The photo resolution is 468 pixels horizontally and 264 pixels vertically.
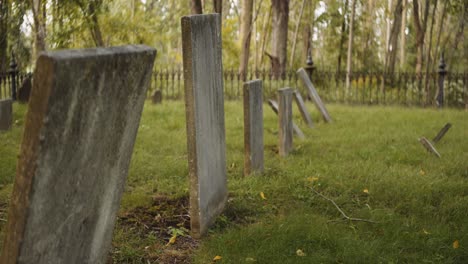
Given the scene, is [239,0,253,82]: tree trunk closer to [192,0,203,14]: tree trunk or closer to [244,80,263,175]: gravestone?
[192,0,203,14]: tree trunk

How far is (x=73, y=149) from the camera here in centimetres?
218

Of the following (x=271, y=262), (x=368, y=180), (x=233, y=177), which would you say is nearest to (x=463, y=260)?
Result: (x=271, y=262)

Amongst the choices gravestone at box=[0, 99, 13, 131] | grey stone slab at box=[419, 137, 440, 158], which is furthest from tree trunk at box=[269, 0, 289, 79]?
grey stone slab at box=[419, 137, 440, 158]

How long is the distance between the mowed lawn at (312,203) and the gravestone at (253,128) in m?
0.19

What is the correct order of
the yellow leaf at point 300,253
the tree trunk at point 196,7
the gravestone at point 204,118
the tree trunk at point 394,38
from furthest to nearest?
the tree trunk at point 394,38 < the tree trunk at point 196,7 < the gravestone at point 204,118 < the yellow leaf at point 300,253

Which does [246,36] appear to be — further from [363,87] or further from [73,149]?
[73,149]

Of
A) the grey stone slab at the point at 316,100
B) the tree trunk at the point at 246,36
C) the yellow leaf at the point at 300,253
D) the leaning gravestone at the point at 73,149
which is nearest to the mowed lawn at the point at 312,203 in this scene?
the yellow leaf at the point at 300,253

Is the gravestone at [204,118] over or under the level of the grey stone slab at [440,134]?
over

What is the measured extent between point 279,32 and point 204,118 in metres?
12.5

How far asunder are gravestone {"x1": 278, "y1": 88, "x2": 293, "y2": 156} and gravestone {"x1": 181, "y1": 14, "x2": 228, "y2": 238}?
2.17 metres

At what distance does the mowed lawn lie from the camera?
13.6 ft

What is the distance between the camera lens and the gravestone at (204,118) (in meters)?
4.14

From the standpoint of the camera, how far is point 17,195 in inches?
79.0

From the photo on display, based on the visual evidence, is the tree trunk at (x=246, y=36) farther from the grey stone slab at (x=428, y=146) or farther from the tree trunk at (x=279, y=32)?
the grey stone slab at (x=428, y=146)
